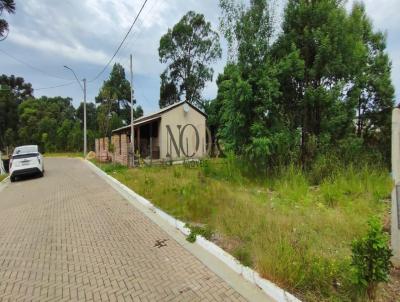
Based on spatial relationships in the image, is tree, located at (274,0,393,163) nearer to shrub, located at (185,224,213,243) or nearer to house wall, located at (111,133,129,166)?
shrub, located at (185,224,213,243)

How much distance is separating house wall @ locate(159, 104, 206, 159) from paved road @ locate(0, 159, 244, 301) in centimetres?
1599

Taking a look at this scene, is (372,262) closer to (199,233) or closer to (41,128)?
(199,233)

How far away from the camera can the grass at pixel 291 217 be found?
3678 millimetres

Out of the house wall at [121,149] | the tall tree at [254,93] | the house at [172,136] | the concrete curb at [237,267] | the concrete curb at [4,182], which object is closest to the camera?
the concrete curb at [237,267]

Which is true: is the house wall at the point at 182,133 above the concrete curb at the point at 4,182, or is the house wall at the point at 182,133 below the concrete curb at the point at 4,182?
above

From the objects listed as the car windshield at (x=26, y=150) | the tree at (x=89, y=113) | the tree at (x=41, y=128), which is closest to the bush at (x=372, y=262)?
the car windshield at (x=26, y=150)

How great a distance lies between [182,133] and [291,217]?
1972cm

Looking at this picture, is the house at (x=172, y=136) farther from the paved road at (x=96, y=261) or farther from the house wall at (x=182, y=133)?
the paved road at (x=96, y=261)

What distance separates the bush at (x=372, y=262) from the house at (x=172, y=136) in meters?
20.4

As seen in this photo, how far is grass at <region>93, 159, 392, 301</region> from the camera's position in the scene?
368 cm

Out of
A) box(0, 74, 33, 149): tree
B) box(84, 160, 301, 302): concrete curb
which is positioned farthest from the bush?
box(0, 74, 33, 149): tree

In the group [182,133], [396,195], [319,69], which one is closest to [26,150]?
[182,133]

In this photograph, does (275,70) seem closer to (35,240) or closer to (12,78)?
(35,240)

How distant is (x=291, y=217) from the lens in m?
5.94
